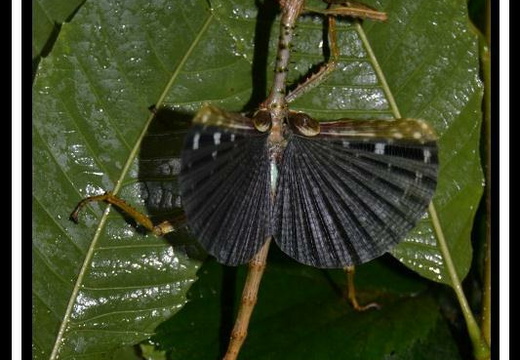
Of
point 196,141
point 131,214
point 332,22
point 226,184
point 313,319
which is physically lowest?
point 313,319

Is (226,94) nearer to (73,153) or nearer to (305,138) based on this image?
(305,138)

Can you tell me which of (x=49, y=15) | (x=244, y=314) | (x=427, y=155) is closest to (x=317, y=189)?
(x=427, y=155)

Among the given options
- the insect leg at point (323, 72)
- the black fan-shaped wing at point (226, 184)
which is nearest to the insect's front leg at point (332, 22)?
the insect leg at point (323, 72)

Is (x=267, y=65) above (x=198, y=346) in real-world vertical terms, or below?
above

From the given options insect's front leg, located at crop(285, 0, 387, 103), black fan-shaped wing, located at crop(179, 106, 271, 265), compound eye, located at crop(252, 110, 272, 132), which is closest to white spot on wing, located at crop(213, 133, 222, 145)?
black fan-shaped wing, located at crop(179, 106, 271, 265)

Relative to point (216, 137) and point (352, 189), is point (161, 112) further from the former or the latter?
point (352, 189)

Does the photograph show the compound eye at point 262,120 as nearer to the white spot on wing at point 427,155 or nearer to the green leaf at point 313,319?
the white spot on wing at point 427,155
